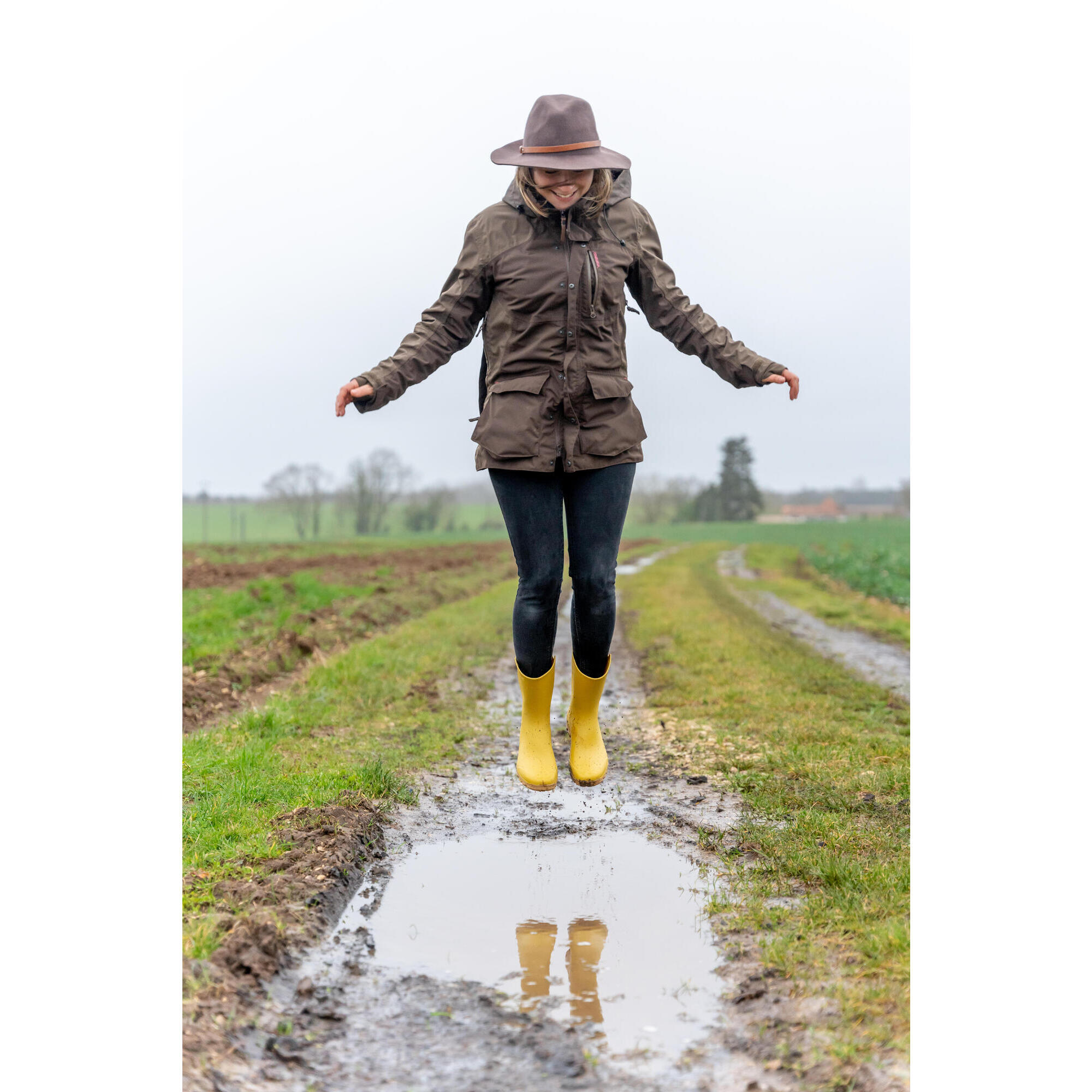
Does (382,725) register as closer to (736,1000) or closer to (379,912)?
(379,912)

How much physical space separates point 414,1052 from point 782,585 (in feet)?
73.3

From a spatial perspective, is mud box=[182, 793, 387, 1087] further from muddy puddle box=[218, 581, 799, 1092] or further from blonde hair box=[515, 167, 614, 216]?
blonde hair box=[515, 167, 614, 216]

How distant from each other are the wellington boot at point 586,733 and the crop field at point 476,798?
36 centimetres

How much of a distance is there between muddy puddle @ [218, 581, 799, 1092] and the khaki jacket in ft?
4.96

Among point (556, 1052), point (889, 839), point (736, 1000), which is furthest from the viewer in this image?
point (889, 839)

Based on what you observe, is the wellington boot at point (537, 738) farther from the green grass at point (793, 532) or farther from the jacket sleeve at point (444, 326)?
the green grass at point (793, 532)

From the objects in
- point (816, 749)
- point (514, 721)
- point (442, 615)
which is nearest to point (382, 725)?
point (514, 721)

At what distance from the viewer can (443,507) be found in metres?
58.9

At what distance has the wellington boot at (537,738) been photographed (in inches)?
172

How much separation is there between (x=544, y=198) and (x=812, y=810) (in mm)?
2723

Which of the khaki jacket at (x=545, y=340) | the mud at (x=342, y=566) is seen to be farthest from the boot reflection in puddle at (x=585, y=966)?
the mud at (x=342, y=566)

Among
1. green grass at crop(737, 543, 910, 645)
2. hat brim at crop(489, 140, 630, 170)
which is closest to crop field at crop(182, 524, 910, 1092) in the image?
green grass at crop(737, 543, 910, 645)

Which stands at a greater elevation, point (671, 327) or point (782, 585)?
point (671, 327)

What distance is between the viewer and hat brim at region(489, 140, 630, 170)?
3.81 metres
